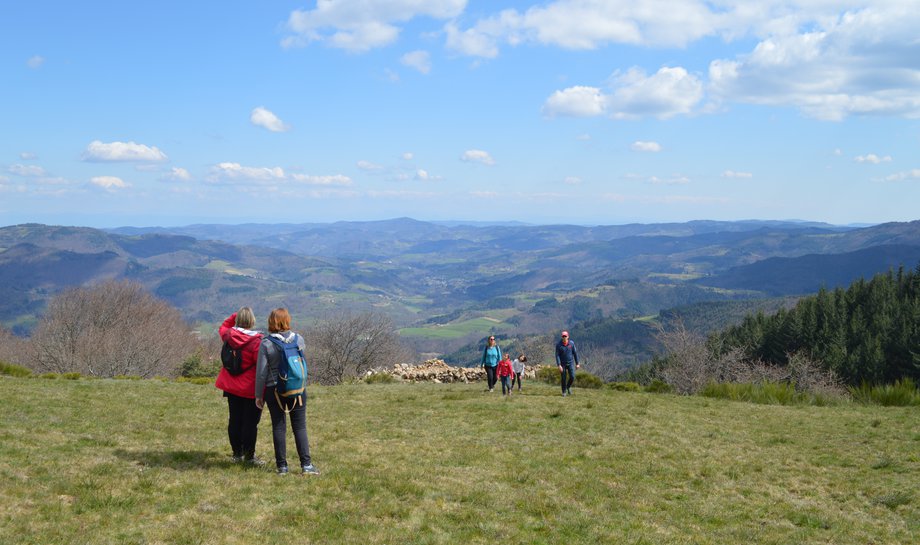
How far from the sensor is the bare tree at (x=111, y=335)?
46406 millimetres

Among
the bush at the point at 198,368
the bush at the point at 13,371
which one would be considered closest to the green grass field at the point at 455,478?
the bush at the point at 13,371

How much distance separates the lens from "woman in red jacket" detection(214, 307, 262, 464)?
8.56 meters

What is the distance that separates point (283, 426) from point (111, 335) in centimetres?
5477

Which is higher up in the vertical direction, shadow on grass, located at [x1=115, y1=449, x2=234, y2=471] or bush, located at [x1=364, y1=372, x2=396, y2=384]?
shadow on grass, located at [x1=115, y1=449, x2=234, y2=471]

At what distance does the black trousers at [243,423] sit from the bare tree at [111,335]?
37.4 metres

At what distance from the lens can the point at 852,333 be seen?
5625 centimetres

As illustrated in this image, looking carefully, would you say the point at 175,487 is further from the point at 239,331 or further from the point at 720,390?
the point at 720,390

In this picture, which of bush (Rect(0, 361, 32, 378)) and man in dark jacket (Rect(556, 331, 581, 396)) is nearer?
man in dark jacket (Rect(556, 331, 581, 396))

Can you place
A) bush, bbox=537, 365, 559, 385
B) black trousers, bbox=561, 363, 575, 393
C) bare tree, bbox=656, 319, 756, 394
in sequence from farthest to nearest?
bare tree, bbox=656, 319, 756, 394 < bush, bbox=537, 365, 559, 385 < black trousers, bbox=561, 363, 575, 393

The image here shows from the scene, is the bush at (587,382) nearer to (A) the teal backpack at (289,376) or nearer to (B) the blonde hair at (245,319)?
(A) the teal backpack at (289,376)

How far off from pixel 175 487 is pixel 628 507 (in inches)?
260

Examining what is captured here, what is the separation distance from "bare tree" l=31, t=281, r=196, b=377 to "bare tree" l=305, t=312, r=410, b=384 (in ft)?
41.6

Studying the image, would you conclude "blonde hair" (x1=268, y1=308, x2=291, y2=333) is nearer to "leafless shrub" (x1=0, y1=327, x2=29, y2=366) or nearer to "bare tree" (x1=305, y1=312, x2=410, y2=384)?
"bare tree" (x1=305, y1=312, x2=410, y2=384)

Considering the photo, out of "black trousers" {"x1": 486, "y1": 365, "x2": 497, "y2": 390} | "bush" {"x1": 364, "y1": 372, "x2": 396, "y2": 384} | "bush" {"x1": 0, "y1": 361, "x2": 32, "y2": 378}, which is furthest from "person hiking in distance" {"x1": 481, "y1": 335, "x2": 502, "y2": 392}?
"bush" {"x1": 0, "y1": 361, "x2": 32, "y2": 378}
